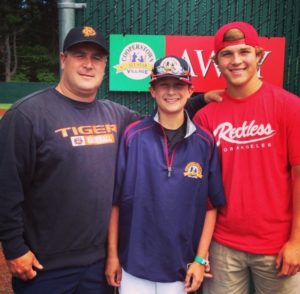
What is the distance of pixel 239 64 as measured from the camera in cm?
248

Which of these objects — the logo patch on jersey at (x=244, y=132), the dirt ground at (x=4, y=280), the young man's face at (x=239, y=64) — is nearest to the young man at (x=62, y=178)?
the logo patch on jersey at (x=244, y=132)

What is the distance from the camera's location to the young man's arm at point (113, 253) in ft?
8.25

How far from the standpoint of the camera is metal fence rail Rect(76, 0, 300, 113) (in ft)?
10.8

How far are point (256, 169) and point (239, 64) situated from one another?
0.64m

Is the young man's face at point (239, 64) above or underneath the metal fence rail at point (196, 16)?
underneath

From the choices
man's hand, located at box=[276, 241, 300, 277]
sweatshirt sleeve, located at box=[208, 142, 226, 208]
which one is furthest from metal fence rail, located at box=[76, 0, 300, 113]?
man's hand, located at box=[276, 241, 300, 277]

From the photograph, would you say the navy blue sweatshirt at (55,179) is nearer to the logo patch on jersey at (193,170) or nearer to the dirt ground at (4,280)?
the logo patch on jersey at (193,170)

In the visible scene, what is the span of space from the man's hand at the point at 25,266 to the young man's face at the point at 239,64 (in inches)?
61.3

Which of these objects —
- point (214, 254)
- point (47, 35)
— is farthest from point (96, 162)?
point (47, 35)

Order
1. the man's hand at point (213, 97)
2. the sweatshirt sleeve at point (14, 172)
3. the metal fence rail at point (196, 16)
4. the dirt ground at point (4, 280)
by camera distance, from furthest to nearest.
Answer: the dirt ground at point (4, 280), the metal fence rail at point (196, 16), the man's hand at point (213, 97), the sweatshirt sleeve at point (14, 172)

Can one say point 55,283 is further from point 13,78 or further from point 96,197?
point 13,78

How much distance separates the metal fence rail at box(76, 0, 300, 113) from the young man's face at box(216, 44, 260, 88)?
872 mm

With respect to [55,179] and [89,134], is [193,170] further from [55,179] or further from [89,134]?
[55,179]

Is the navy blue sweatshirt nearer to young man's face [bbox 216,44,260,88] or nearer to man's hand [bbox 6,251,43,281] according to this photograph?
man's hand [bbox 6,251,43,281]
